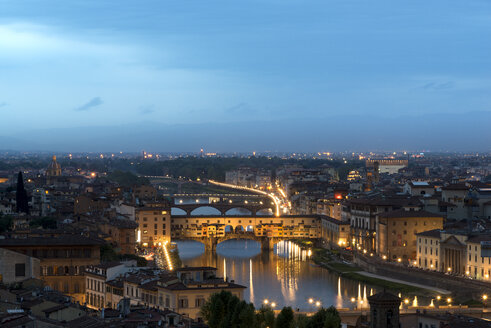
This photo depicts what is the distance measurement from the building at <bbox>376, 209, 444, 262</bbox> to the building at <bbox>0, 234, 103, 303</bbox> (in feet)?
42.1

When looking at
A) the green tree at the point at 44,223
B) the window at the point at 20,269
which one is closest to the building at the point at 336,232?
the green tree at the point at 44,223

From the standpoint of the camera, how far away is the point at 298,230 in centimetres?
4312

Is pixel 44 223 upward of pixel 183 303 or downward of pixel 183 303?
upward

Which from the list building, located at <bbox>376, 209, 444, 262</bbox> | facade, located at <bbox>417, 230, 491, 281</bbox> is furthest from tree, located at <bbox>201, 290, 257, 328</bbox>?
building, located at <bbox>376, 209, 444, 262</bbox>

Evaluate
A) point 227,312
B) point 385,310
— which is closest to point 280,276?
point 227,312

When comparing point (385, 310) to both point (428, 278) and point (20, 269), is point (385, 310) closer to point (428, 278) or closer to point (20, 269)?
point (20, 269)

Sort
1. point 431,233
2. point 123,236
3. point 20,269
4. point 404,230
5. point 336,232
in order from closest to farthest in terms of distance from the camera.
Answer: point 20,269
point 431,233
point 123,236
point 404,230
point 336,232

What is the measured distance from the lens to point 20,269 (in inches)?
824

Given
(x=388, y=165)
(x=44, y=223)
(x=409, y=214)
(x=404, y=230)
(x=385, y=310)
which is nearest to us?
(x=385, y=310)

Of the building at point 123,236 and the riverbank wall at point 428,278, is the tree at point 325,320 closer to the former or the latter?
the riverbank wall at point 428,278

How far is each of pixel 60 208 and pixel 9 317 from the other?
102 ft

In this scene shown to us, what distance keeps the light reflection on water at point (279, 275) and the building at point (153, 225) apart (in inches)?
39.1

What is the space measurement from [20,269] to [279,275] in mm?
11618

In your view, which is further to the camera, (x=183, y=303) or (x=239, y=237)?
(x=239, y=237)
